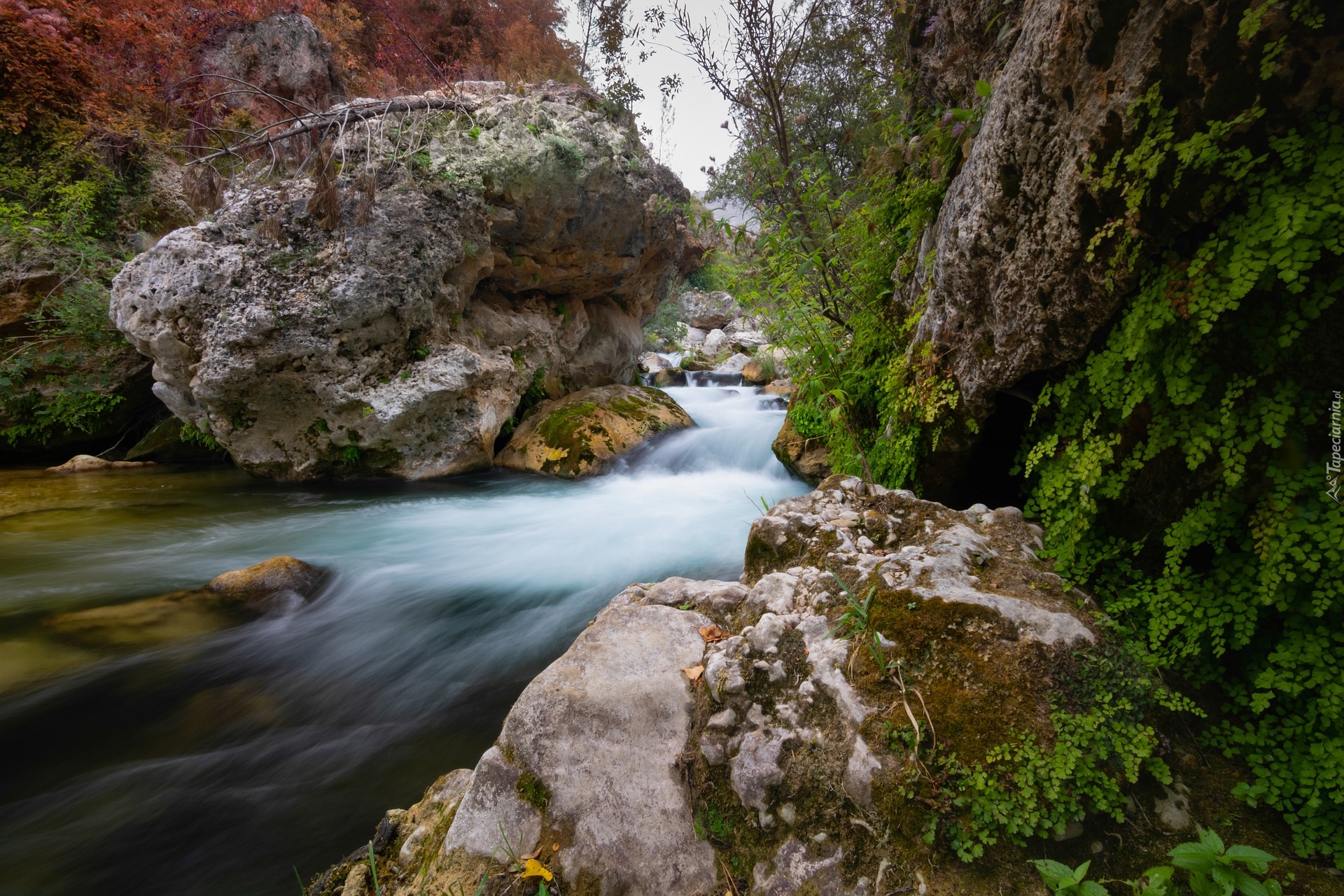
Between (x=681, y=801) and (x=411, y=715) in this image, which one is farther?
(x=411, y=715)

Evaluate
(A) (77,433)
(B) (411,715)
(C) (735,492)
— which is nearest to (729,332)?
(C) (735,492)

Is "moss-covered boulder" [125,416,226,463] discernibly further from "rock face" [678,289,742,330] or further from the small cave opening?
"rock face" [678,289,742,330]

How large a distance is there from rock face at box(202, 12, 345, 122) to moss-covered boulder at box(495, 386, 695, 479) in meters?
7.66

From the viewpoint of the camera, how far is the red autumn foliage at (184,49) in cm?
803

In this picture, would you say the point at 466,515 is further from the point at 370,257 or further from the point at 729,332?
the point at 729,332

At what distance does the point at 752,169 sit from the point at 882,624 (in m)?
5.16

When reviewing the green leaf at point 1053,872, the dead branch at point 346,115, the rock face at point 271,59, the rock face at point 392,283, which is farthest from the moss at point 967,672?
the rock face at point 271,59

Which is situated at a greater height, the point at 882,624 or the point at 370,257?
the point at 370,257

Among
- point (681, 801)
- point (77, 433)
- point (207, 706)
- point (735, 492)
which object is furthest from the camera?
point (77, 433)

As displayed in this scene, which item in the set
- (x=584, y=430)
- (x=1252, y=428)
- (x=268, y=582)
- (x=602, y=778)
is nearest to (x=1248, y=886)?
(x=1252, y=428)

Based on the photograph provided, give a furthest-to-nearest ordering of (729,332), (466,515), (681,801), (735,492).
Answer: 1. (729,332)
2. (735,492)
3. (466,515)
4. (681,801)

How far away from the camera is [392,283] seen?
23.8 ft

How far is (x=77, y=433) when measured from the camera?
8.76 meters

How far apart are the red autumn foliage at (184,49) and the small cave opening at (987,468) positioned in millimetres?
6535
